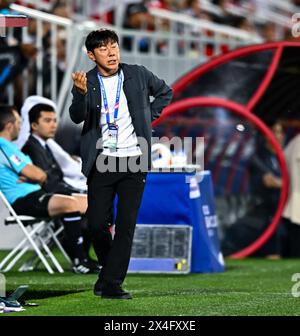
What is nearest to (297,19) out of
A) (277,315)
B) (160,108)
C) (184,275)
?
(184,275)

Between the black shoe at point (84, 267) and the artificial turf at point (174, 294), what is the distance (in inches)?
3.8

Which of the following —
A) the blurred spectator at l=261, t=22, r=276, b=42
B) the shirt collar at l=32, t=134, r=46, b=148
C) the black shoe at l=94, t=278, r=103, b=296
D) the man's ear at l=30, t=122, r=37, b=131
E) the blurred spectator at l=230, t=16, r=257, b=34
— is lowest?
the black shoe at l=94, t=278, r=103, b=296

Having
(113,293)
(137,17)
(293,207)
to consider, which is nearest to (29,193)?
(113,293)

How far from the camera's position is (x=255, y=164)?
592 inches

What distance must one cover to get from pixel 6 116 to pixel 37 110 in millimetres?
456

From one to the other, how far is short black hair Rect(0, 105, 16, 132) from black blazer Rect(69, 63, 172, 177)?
306 centimetres

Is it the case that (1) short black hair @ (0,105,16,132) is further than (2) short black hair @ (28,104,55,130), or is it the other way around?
(2) short black hair @ (28,104,55,130)

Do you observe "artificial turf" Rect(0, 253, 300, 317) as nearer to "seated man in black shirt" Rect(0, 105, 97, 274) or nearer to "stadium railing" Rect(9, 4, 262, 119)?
"seated man in black shirt" Rect(0, 105, 97, 274)

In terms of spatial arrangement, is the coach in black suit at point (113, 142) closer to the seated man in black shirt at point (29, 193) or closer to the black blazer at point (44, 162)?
the seated man in black shirt at point (29, 193)

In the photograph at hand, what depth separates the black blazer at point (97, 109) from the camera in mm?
8414

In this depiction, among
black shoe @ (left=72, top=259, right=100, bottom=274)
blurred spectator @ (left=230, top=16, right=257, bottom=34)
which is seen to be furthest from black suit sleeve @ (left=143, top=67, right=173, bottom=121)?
blurred spectator @ (left=230, top=16, right=257, bottom=34)

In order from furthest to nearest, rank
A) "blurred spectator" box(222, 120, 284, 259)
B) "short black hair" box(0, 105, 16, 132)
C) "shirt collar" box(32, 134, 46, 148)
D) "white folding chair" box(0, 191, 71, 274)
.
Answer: "blurred spectator" box(222, 120, 284, 259), "shirt collar" box(32, 134, 46, 148), "short black hair" box(0, 105, 16, 132), "white folding chair" box(0, 191, 71, 274)

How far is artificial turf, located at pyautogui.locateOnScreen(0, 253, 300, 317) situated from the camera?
792cm

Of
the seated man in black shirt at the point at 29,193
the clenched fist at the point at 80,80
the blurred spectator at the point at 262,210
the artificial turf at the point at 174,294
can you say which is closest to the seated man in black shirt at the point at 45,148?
the seated man in black shirt at the point at 29,193
